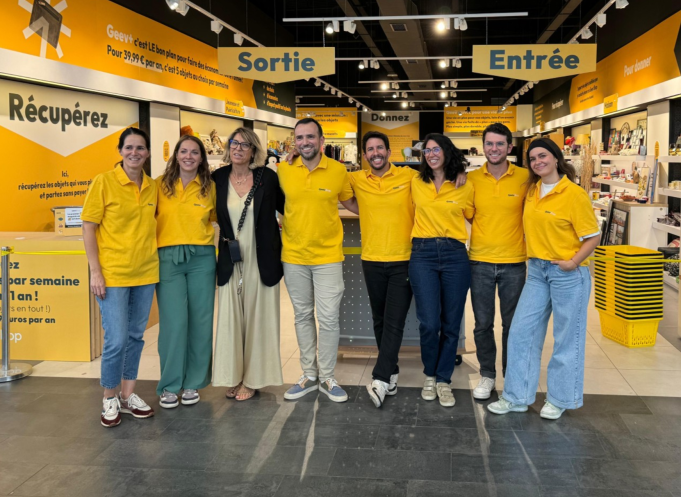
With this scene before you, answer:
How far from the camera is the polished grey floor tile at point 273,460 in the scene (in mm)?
2893

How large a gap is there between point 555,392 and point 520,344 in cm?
31

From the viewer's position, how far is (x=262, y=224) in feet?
11.8

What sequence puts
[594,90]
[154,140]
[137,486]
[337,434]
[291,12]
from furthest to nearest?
[291,12], [594,90], [154,140], [337,434], [137,486]

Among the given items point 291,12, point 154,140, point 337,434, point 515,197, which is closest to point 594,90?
Answer: point 291,12

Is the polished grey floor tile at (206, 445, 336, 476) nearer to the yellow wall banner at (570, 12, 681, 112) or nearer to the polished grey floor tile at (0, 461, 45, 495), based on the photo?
the polished grey floor tile at (0, 461, 45, 495)

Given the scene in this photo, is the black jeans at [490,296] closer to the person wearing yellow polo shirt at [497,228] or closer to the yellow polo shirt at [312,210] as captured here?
the person wearing yellow polo shirt at [497,228]

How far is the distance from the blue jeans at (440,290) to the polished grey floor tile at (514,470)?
81 cm

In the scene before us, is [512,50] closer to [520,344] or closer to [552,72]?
[552,72]

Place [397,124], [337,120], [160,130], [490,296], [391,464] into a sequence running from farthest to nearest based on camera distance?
1. [397,124]
2. [337,120]
3. [160,130]
4. [490,296]
5. [391,464]

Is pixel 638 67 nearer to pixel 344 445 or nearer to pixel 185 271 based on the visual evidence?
pixel 185 271

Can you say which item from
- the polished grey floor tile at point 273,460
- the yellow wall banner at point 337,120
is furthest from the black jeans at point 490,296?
the yellow wall banner at point 337,120

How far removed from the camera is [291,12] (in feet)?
46.4

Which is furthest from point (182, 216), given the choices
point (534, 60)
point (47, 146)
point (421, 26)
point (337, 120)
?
point (337, 120)

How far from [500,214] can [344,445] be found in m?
1.49
